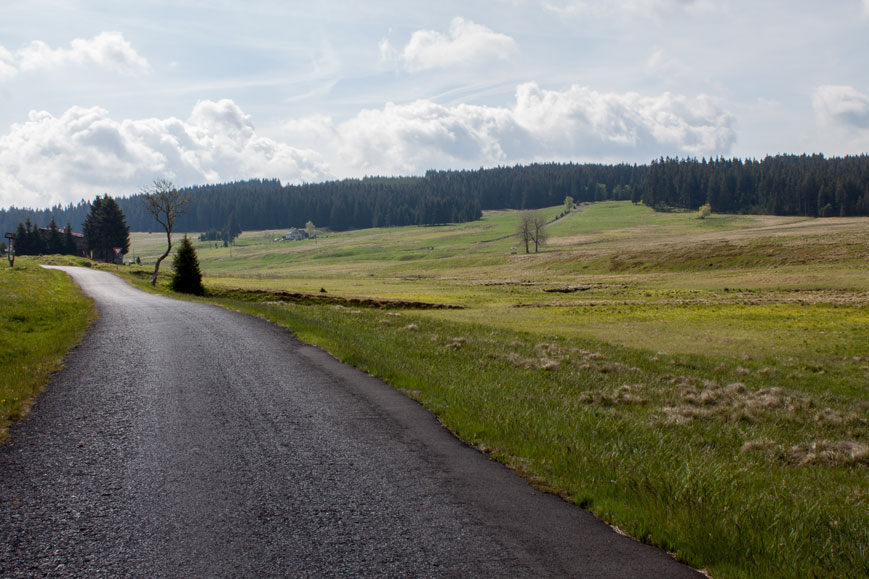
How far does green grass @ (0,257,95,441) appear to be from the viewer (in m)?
11.2

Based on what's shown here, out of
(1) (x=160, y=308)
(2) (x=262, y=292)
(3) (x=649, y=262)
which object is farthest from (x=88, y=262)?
(3) (x=649, y=262)

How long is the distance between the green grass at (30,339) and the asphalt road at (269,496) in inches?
16.2

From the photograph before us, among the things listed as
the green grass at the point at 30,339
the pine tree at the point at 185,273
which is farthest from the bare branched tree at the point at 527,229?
the green grass at the point at 30,339

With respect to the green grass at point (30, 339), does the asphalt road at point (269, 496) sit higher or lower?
lower

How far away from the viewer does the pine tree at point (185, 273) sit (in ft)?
160

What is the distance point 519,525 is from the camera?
20.7ft

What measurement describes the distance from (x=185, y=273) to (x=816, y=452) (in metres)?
46.9

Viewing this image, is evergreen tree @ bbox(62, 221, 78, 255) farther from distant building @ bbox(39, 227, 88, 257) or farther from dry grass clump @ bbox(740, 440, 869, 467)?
dry grass clump @ bbox(740, 440, 869, 467)

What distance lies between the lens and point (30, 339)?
18094 millimetres

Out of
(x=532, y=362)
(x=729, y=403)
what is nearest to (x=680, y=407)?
(x=729, y=403)

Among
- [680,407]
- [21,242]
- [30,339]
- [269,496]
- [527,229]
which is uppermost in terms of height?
[527,229]

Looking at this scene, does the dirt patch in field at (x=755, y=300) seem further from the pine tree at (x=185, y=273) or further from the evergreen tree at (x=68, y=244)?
the evergreen tree at (x=68, y=244)

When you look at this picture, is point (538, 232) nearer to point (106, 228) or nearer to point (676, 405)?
point (106, 228)

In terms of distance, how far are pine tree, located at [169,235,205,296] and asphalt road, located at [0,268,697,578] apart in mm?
38356
